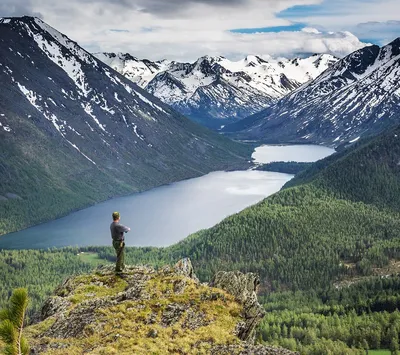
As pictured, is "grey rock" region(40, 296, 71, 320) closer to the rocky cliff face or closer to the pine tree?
the rocky cliff face

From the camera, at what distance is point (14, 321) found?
22547mm

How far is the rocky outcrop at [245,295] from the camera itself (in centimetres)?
3688

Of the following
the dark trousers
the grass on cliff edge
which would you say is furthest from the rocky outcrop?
the dark trousers

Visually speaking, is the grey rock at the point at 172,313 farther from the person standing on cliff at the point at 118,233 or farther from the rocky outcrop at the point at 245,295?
the person standing on cliff at the point at 118,233

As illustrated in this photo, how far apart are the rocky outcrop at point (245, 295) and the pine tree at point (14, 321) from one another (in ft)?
55.7

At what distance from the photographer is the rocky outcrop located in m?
36.9

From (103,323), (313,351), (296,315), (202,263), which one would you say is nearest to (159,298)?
(103,323)

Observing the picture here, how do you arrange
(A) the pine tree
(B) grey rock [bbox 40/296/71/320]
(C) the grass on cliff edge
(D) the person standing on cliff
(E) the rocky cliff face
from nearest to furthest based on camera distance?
(A) the pine tree → (C) the grass on cliff edge → (E) the rocky cliff face → (B) grey rock [bbox 40/296/71/320] → (D) the person standing on cliff

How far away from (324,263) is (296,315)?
52.9 meters

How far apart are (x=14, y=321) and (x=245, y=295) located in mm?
21372

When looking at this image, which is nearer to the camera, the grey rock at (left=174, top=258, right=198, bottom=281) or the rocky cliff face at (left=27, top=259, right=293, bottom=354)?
the rocky cliff face at (left=27, top=259, right=293, bottom=354)

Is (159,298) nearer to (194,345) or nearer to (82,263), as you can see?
(194,345)

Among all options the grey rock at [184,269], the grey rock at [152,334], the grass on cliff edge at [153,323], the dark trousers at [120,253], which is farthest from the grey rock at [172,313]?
the grey rock at [184,269]

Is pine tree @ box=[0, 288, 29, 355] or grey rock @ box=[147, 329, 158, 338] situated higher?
pine tree @ box=[0, 288, 29, 355]
